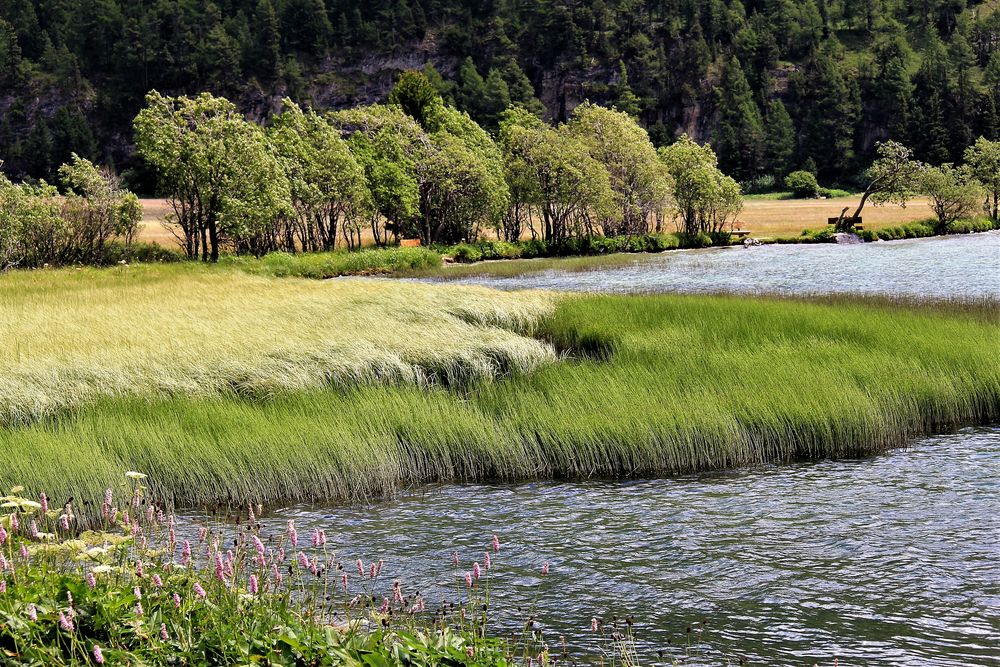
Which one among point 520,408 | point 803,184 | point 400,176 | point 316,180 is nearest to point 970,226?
point 400,176

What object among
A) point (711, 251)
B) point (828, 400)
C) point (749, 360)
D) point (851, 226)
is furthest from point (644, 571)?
point (851, 226)

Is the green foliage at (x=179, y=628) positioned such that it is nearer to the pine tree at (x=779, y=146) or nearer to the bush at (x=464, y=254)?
the bush at (x=464, y=254)

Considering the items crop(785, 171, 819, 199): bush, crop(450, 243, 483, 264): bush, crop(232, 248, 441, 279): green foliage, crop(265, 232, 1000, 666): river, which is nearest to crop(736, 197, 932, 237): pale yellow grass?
crop(785, 171, 819, 199): bush

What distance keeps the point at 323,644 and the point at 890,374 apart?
15520 millimetres

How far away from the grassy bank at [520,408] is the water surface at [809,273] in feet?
55.9

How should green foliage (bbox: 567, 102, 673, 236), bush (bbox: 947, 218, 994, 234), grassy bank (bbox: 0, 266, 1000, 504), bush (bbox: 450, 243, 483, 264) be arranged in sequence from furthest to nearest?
bush (bbox: 947, 218, 994, 234)
green foliage (bbox: 567, 102, 673, 236)
bush (bbox: 450, 243, 483, 264)
grassy bank (bbox: 0, 266, 1000, 504)

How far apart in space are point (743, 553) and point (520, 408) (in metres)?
6.03

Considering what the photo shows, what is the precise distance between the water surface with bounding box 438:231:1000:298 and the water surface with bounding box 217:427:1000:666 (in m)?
23.3

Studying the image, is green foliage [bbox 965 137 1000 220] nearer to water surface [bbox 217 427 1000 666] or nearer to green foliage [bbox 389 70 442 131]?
green foliage [bbox 389 70 442 131]

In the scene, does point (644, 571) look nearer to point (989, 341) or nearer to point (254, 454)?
point (254, 454)

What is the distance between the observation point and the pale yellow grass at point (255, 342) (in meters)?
17.1

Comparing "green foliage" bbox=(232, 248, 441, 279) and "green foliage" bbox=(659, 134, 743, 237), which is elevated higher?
"green foliage" bbox=(659, 134, 743, 237)

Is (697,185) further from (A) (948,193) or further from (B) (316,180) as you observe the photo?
(B) (316,180)

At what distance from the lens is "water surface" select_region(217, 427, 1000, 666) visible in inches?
404
